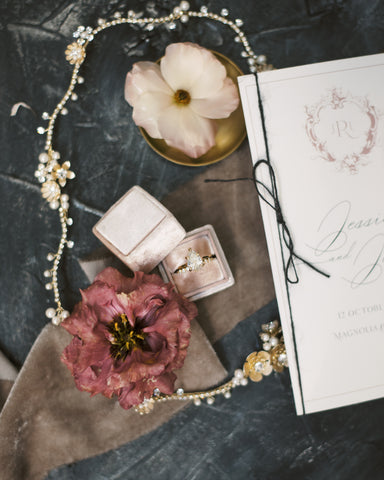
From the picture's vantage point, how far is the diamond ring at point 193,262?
1.75 feet

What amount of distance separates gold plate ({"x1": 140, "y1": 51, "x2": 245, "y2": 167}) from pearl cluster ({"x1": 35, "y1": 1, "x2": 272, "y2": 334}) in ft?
0.16

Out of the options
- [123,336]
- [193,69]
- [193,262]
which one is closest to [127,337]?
[123,336]

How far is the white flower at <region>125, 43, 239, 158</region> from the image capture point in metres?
0.53

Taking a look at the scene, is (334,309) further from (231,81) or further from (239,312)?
(231,81)

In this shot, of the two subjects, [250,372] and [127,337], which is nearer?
[127,337]

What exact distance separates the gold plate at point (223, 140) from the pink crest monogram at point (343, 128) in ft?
0.34

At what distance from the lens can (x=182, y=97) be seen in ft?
1.82

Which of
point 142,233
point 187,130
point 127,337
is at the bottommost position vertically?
point 127,337

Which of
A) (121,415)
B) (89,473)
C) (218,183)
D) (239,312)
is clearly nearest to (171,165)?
(218,183)

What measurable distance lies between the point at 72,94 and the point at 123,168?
14cm

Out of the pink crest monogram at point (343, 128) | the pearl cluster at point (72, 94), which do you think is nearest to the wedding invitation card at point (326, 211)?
the pink crest monogram at point (343, 128)

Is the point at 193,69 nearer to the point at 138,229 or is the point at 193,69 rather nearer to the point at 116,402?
the point at 138,229

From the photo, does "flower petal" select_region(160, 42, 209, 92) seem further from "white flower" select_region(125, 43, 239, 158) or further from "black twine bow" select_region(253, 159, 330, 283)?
"black twine bow" select_region(253, 159, 330, 283)

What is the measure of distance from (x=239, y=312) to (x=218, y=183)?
0.70ft
